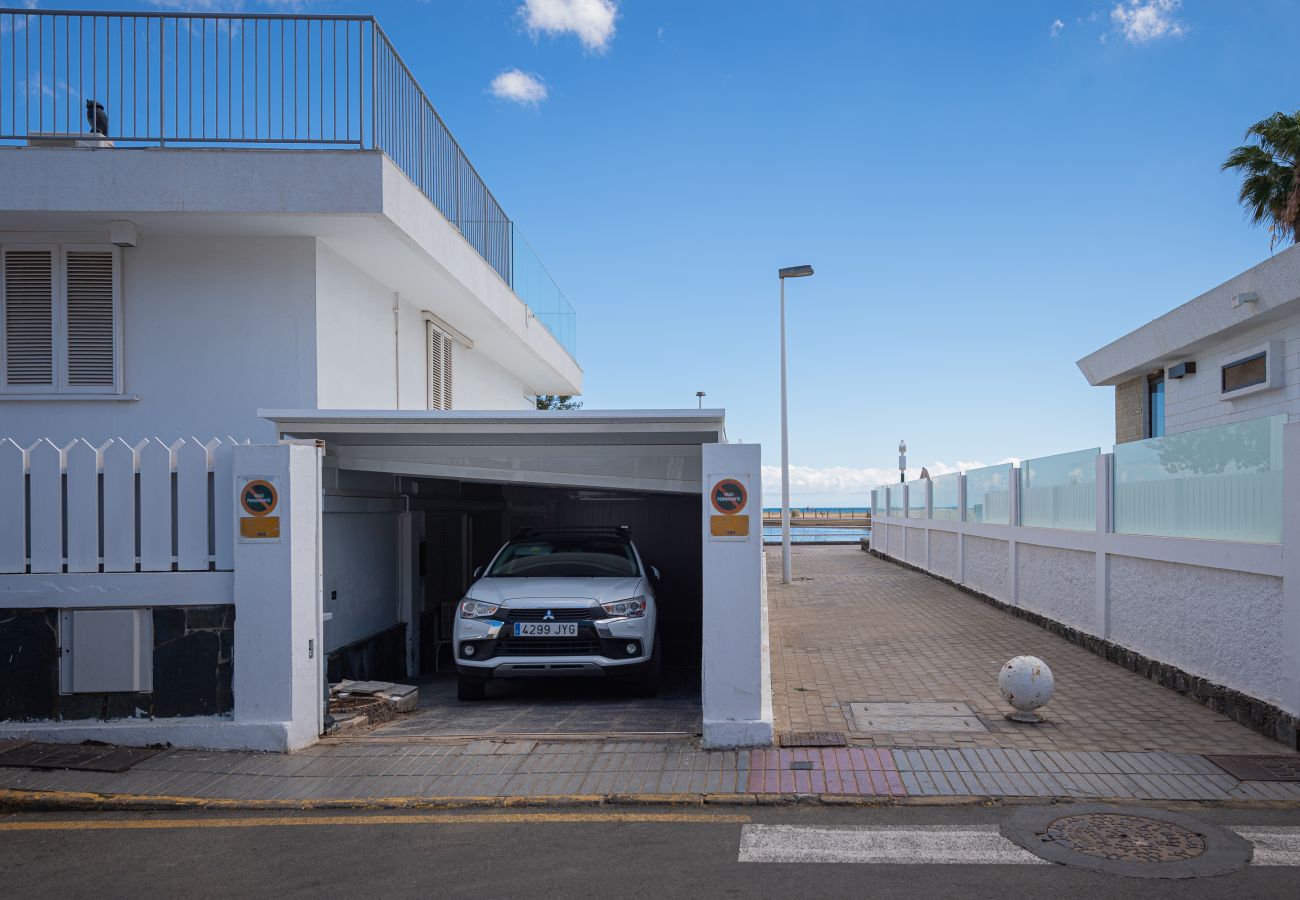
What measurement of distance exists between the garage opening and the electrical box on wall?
1.32m

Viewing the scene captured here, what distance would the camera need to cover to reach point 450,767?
21.3 feet

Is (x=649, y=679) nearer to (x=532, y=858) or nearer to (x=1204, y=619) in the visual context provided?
(x=532, y=858)

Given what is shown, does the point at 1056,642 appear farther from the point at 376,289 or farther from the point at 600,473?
the point at 376,289

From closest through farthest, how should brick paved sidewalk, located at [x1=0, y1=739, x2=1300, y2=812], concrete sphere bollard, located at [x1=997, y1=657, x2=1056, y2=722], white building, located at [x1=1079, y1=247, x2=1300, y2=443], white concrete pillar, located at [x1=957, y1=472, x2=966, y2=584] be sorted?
brick paved sidewalk, located at [x1=0, y1=739, x2=1300, y2=812] < concrete sphere bollard, located at [x1=997, y1=657, x2=1056, y2=722] < white building, located at [x1=1079, y1=247, x2=1300, y2=443] < white concrete pillar, located at [x1=957, y1=472, x2=966, y2=584]

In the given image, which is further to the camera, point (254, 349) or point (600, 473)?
point (254, 349)

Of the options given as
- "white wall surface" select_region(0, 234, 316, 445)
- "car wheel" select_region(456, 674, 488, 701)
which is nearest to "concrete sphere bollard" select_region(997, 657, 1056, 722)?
"car wheel" select_region(456, 674, 488, 701)

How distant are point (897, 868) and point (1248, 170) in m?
22.0

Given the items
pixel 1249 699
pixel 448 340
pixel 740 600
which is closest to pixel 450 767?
pixel 740 600

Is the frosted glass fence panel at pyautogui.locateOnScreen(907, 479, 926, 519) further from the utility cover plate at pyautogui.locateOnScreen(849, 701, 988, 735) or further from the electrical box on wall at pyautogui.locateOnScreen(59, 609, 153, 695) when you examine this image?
the electrical box on wall at pyautogui.locateOnScreen(59, 609, 153, 695)

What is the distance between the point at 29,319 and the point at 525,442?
586cm

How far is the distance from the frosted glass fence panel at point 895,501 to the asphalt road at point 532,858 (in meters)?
20.8

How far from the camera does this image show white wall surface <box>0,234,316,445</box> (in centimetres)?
1064

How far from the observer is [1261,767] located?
6.32 metres

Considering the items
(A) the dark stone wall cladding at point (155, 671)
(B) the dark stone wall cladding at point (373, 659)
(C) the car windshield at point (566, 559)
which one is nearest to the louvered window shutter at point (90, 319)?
(B) the dark stone wall cladding at point (373, 659)
